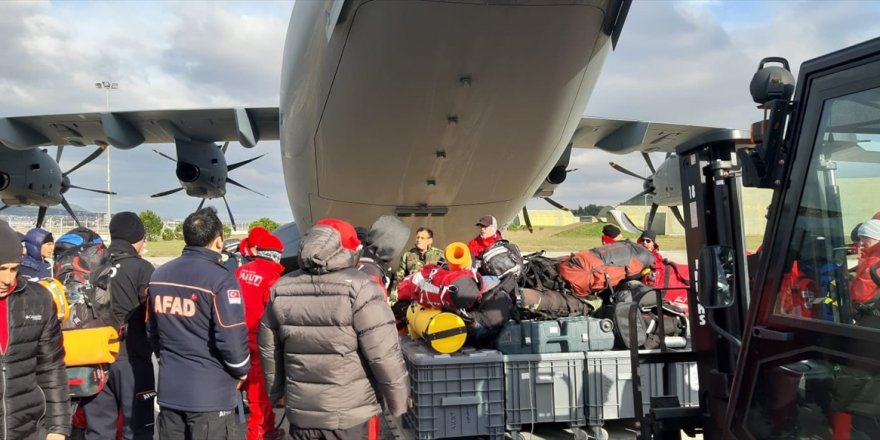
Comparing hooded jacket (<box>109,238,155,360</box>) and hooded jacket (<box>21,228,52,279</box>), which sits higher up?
hooded jacket (<box>21,228,52,279</box>)

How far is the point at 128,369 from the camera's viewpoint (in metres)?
4.00

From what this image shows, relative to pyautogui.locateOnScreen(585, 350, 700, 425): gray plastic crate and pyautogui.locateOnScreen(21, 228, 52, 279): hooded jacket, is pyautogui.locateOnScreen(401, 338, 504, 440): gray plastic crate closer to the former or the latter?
pyautogui.locateOnScreen(585, 350, 700, 425): gray plastic crate

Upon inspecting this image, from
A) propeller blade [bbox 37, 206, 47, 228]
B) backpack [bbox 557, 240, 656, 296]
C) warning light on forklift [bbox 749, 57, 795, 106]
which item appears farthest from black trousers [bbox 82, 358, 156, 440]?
propeller blade [bbox 37, 206, 47, 228]

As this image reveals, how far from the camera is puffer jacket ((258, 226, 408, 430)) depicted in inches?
111

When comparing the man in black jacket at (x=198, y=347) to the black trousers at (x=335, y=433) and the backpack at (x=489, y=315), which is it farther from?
the backpack at (x=489, y=315)

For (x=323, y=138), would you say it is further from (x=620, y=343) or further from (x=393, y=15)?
(x=620, y=343)

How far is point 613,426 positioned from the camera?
4.77 metres

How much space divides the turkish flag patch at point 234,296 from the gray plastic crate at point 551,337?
1871 mm

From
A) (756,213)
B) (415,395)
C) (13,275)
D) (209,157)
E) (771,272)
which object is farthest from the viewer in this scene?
(209,157)

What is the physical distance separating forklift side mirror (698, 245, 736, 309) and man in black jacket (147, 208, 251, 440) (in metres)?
2.35

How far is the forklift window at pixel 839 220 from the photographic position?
1.95 meters

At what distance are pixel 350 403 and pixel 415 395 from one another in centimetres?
129

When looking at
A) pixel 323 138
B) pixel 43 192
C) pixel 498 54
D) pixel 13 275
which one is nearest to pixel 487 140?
pixel 498 54

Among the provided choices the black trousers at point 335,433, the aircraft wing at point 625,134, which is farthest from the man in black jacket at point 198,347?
the aircraft wing at point 625,134
